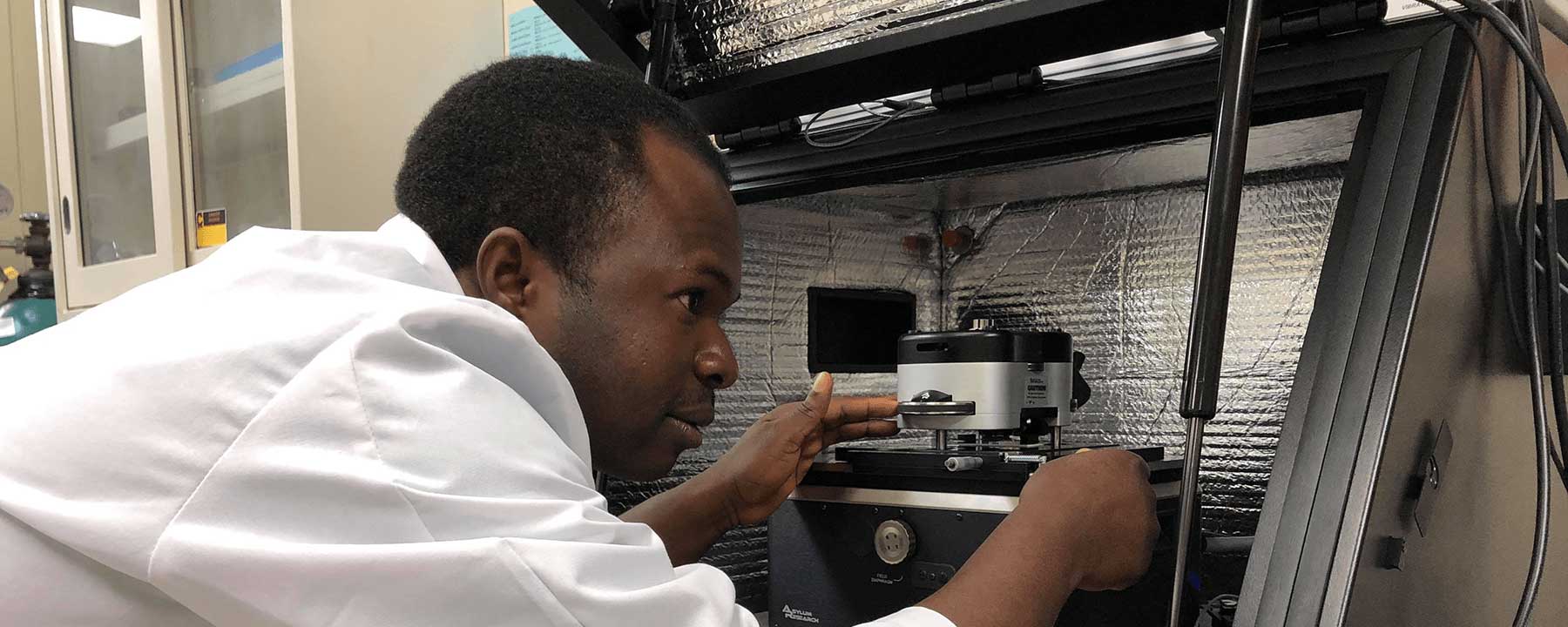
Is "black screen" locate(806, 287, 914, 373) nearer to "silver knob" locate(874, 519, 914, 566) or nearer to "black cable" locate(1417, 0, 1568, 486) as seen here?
"silver knob" locate(874, 519, 914, 566)

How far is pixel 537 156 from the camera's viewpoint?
70 centimetres

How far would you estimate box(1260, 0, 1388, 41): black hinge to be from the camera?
631mm

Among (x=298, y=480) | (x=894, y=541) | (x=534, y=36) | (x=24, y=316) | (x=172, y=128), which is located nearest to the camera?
(x=298, y=480)

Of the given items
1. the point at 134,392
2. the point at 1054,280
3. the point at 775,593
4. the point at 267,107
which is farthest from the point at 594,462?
the point at 267,107

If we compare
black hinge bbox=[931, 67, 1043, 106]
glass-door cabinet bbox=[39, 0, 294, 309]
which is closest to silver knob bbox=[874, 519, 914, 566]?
black hinge bbox=[931, 67, 1043, 106]

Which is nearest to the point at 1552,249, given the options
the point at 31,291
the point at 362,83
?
the point at 362,83

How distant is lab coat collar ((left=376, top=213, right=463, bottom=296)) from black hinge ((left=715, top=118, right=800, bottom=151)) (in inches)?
13.1

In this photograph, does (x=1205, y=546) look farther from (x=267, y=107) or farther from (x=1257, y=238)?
(x=267, y=107)

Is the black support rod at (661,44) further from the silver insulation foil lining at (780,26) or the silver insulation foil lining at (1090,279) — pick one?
the silver insulation foil lining at (1090,279)

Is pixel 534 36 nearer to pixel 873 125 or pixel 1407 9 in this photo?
pixel 873 125

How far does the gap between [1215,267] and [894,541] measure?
40 centimetres

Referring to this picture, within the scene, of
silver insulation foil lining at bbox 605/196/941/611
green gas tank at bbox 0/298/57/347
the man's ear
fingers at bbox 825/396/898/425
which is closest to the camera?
the man's ear

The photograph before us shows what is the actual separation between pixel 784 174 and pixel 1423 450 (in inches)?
21.8

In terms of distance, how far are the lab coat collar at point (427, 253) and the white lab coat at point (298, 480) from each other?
0.29 feet
